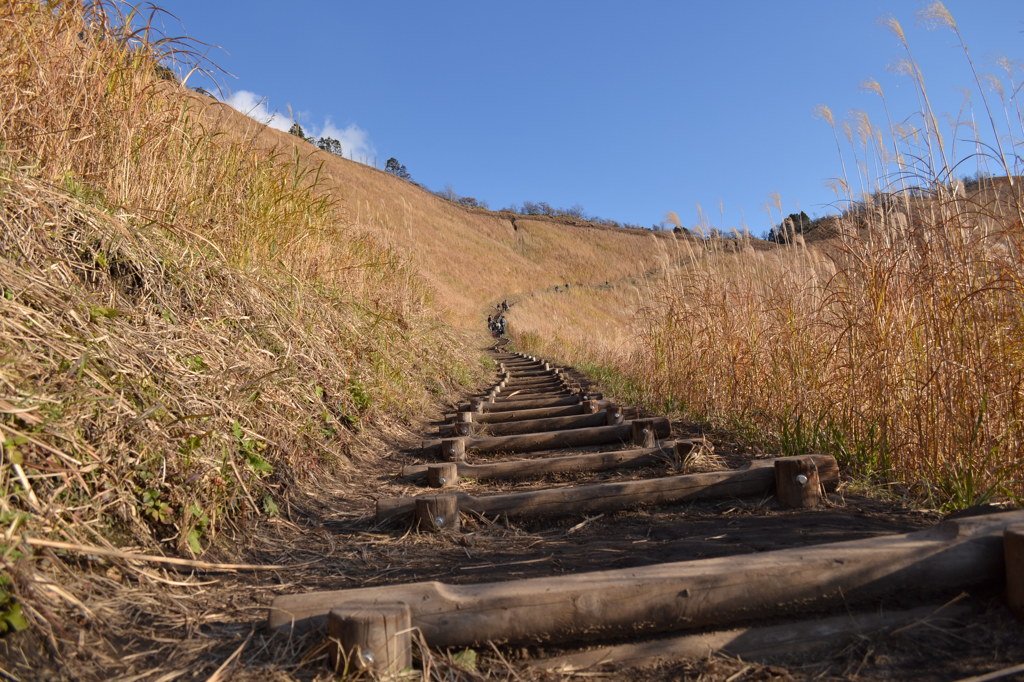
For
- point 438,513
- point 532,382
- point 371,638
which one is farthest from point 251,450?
point 532,382

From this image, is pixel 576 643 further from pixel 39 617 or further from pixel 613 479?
pixel 613 479

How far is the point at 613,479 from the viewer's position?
11.7 ft

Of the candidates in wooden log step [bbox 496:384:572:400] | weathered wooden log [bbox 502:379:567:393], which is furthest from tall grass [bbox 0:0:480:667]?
weathered wooden log [bbox 502:379:567:393]

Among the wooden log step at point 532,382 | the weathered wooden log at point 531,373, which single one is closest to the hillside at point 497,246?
the weathered wooden log at point 531,373

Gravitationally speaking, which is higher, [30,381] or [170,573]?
[30,381]

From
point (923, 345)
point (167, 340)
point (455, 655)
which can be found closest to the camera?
point (455, 655)

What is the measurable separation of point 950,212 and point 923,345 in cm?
61

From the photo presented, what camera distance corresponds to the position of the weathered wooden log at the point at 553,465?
367 cm

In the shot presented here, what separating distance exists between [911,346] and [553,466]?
1.90 metres

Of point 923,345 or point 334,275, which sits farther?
point 334,275

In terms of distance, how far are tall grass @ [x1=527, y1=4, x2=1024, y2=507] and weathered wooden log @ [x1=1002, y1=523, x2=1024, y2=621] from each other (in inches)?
33.0

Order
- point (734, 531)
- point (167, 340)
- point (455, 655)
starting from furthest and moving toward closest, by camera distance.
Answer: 1. point (167, 340)
2. point (734, 531)
3. point (455, 655)

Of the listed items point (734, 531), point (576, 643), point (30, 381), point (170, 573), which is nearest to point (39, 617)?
point (170, 573)

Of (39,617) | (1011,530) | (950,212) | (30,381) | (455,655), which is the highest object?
(950,212)
